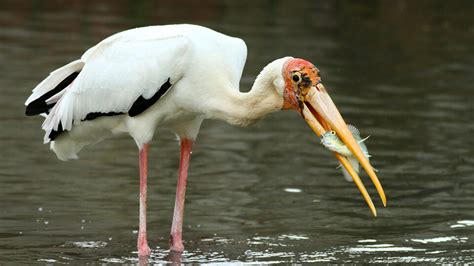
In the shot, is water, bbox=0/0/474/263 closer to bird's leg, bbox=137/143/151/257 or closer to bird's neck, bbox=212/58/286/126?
bird's leg, bbox=137/143/151/257

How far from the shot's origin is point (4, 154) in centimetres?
1332

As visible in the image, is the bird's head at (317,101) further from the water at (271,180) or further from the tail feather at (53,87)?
the tail feather at (53,87)

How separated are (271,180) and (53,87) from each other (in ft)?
10.1

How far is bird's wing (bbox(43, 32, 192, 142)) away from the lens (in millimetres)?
9422

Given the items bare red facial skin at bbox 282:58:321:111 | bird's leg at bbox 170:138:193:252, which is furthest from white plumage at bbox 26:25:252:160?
bare red facial skin at bbox 282:58:321:111

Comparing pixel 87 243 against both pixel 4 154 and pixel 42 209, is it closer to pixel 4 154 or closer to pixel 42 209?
pixel 42 209

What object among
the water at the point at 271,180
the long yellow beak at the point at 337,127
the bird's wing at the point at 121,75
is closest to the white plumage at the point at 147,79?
the bird's wing at the point at 121,75

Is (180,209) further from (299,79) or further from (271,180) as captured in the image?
(271,180)

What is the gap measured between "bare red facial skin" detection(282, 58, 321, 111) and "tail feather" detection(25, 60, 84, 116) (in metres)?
2.08

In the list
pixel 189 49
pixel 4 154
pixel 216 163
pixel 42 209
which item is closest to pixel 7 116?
pixel 4 154

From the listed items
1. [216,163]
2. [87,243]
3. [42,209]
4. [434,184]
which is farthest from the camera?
[216,163]

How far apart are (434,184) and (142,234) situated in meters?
3.83

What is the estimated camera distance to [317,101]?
350 inches

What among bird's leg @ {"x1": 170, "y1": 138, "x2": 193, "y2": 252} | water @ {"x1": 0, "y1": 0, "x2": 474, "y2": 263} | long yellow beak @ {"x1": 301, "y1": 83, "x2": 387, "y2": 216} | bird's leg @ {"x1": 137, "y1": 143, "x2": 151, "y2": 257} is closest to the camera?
long yellow beak @ {"x1": 301, "y1": 83, "x2": 387, "y2": 216}
